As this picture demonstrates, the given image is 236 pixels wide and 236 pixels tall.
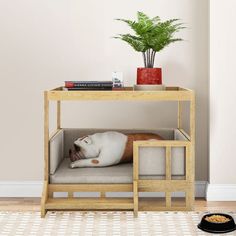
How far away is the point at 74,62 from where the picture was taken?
405 cm

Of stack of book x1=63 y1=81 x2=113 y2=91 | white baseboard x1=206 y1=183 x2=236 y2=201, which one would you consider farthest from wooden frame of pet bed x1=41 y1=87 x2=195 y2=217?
white baseboard x1=206 y1=183 x2=236 y2=201

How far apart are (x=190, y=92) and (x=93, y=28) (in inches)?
37.8

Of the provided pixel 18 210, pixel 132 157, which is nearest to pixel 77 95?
pixel 132 157

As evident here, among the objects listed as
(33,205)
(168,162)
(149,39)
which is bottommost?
(33,205)

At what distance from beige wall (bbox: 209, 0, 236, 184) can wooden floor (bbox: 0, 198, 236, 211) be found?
16 centimetres

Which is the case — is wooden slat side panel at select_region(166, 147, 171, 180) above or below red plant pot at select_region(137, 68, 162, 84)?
below

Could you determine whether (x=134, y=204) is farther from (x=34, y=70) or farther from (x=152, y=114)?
(x=34, y=70)

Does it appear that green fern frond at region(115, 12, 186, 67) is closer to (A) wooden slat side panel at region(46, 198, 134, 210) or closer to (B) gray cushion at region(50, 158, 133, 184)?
(B) gray cushion at region(50, 158, 133, 184)

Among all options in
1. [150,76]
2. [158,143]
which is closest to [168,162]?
[158,143]

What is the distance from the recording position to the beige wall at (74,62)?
402 cm

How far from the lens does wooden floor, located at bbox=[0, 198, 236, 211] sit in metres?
3.74

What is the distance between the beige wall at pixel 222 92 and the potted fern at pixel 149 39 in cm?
31

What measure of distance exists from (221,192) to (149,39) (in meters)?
1.18

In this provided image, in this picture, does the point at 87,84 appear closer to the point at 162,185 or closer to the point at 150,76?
the point at 150,76
